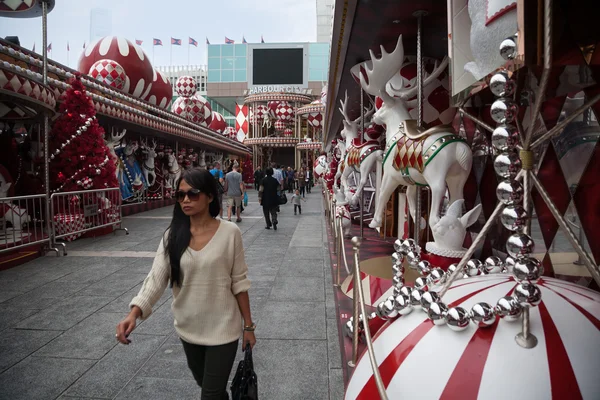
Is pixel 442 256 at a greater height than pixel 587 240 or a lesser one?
lesser

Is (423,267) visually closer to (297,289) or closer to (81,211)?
(297,289)

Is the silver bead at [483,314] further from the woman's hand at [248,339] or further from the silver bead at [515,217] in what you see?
the woman's hand at [248,339]

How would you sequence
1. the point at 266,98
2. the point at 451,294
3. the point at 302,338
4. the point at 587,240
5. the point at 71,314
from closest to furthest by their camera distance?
the point at 451,294 < the point at 587,240 < the point at 302,338 < the point at 71,314 < the point at 266,98

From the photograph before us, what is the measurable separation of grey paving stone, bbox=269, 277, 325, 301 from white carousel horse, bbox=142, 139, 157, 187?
1146 centimetres

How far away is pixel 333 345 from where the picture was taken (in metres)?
3.76

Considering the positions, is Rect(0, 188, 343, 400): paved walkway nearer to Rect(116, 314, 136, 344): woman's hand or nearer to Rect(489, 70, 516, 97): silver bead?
Rect(116, 314, 136, 344): woman's hand

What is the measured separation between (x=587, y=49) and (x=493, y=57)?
0.27 meters

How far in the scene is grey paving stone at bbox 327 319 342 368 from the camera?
343cm

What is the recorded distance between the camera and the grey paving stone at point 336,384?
2.92 meters

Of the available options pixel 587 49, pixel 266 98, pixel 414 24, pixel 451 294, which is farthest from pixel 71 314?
pixel 266 98

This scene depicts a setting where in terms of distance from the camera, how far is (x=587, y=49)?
129 cm

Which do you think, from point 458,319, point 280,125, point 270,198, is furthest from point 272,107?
point 458,319

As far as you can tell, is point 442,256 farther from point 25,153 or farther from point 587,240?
Answer: point 25,153

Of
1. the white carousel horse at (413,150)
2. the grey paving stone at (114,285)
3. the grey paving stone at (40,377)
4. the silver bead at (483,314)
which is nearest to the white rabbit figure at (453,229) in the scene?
the white carousel horse at (413,150)
